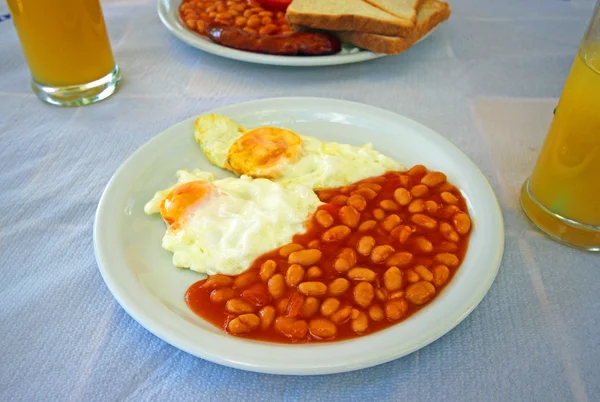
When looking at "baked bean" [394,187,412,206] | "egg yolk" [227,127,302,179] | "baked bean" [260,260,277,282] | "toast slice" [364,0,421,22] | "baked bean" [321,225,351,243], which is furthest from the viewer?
"toast slice" [364,0,421,22]

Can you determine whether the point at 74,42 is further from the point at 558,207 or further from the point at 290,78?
the point at 558,207

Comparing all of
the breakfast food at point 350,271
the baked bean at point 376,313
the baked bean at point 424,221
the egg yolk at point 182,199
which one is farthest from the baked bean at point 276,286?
the baked bean at point 424,221

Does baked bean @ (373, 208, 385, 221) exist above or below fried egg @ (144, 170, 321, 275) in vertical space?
below

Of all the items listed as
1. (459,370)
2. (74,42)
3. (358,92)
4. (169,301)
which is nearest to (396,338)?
(459,370)

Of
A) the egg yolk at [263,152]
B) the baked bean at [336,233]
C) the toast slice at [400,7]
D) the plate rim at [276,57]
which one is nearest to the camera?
the baked bean at [336,233]

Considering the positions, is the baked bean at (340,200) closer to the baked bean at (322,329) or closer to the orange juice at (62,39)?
the baked bean at (322,329)

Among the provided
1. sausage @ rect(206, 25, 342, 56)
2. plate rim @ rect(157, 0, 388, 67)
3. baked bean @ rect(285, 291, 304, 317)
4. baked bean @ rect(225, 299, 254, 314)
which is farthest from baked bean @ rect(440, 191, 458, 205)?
sausage @ rect(206, 25, 342, 56)

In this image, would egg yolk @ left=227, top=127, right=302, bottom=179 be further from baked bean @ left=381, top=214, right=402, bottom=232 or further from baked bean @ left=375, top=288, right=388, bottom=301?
baked bean @ left=375, top=288, right=388, bottom=301
